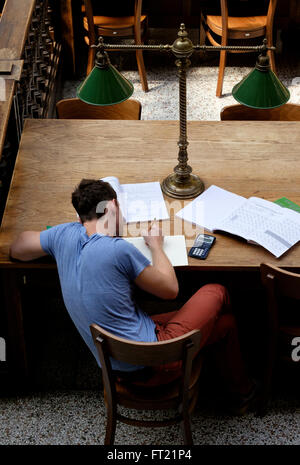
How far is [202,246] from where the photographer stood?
257 cm

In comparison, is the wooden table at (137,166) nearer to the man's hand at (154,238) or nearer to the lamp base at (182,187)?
the lamp base at (182,187)

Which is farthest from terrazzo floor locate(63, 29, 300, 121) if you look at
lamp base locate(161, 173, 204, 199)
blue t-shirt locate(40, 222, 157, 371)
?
blue t-shirt locate(40, 222, 157, 371)

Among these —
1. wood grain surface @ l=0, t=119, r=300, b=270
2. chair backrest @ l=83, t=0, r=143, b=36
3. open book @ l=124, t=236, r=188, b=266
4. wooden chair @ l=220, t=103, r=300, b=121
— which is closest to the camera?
open book @ l=124, t=236, r=188, b=266

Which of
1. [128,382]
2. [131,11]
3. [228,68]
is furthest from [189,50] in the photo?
[228,68]

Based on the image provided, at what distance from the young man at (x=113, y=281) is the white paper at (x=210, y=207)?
24 cm

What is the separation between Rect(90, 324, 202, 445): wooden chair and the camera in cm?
205

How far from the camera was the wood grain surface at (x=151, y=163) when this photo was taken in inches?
104

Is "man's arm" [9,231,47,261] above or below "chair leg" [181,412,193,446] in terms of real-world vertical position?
above

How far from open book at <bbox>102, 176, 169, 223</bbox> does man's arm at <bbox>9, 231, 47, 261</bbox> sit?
1.42ft

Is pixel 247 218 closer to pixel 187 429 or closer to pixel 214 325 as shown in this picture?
pixel 214 325

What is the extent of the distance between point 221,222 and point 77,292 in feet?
2.51

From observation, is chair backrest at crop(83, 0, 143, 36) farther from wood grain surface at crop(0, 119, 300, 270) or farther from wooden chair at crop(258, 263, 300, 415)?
wooden chair at crop(258, 263, 300, 415)

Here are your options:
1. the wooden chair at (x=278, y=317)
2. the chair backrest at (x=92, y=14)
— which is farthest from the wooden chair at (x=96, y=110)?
the chair backrest at (x=92, y=14)

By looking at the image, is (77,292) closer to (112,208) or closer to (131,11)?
(112,208)
